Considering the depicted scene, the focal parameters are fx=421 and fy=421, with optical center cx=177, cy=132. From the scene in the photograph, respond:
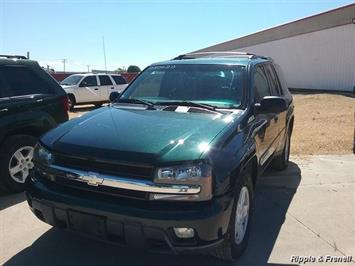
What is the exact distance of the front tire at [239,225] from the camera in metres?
3.48

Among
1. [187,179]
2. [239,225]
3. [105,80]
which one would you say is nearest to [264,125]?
[239,225]

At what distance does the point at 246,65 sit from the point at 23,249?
123 inches

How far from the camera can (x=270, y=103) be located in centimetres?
444

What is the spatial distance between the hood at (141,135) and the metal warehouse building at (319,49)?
19.9 m

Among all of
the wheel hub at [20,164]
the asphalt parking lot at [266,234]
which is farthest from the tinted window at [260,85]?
the wheel hub at [20,164]

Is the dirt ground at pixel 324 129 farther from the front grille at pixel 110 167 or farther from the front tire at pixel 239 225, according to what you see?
the front grille at pixel 110 167

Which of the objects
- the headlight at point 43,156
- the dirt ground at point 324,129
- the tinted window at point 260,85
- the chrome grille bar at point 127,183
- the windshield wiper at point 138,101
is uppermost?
the tinted window at point 260,85

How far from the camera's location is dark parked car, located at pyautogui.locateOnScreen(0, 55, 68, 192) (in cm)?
551

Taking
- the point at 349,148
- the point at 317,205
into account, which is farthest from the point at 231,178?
the point at 349,148

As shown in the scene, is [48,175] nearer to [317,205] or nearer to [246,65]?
[246,65]

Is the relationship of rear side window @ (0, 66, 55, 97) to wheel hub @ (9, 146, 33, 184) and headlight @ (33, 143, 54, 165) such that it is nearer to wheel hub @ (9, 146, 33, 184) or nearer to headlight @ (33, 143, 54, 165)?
wheel hub @ (9, 146, 33, 184)

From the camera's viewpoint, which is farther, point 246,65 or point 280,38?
point 280,38

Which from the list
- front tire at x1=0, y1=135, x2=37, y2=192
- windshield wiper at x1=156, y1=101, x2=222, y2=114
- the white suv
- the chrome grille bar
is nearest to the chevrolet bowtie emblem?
the chrome grille bar

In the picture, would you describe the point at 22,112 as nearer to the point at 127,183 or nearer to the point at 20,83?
the point at 20,83
